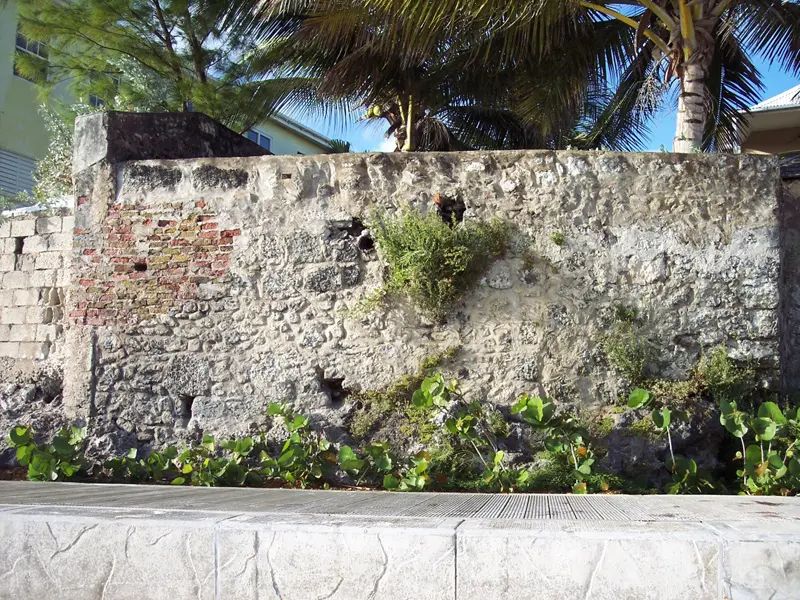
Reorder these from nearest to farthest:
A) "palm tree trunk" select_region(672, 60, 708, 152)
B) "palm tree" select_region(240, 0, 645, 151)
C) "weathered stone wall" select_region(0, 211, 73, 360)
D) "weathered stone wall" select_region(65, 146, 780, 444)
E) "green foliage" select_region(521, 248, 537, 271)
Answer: "weathered stone wall" select_region(65, 146, 780, 444), "green foliage" select_region(521, 248, 537, 271), "weathered stone wall" select_region(0, 211, 73, 360), "palm tree trunk" select_region(672, 60, 708, 152), "palm tree" select_region(240, 0, 645, 151)

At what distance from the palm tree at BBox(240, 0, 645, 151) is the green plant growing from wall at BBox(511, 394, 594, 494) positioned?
3.51m

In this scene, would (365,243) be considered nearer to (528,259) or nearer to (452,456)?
(528,259)

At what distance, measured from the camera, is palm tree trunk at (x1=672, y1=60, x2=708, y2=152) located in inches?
283

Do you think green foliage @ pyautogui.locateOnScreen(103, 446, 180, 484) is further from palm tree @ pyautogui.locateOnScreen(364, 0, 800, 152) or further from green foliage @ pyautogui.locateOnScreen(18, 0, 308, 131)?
green foliage @ pyautogui.locateOnScreen(18, 0, 308, 131)

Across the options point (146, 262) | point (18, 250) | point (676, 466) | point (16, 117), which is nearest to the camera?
point (676, 466)

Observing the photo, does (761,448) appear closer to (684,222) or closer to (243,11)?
(684,222)

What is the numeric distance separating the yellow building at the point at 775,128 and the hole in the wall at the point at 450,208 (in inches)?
297

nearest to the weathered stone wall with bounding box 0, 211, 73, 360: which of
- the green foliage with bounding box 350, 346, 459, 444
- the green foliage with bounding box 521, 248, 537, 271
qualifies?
the green foliage with bounding box 350, 346, 459, 444

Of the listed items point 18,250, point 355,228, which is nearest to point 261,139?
point 18,250

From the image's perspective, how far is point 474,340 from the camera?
573 cm

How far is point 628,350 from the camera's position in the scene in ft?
18.1

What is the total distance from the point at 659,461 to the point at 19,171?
13048mm

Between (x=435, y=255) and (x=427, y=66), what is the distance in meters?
4.73

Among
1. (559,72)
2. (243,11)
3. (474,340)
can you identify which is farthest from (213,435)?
(243,11)
